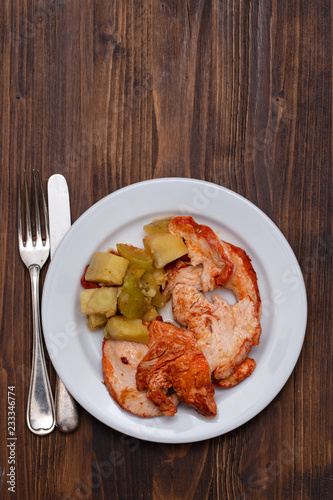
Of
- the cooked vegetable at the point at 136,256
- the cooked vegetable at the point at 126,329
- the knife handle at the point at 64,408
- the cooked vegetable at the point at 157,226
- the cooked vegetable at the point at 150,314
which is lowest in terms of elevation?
the knife handle at the point at 64,408

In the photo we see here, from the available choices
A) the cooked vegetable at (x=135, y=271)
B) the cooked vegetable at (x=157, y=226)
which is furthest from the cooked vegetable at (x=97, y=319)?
the cooked vegetable at (x=157, y=226)

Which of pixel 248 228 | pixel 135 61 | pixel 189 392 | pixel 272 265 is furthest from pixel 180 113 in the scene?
pixel 189 392

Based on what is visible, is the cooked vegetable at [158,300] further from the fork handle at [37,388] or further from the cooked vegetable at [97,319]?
the fork handle at [37,388]

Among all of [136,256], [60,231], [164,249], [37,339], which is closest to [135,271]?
[136,256]

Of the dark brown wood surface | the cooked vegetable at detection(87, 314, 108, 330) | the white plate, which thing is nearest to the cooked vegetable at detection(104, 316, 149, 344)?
the cooked vegetable at detection(87, 314, 108, 330)

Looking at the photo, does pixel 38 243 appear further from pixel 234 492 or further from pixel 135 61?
pixel 234 492

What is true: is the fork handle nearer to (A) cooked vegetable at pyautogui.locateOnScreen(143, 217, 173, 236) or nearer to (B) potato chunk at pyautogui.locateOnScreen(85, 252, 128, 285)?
(B) potato chunk at pyautogui.locateOnScreen(85, 252, 128, 285)

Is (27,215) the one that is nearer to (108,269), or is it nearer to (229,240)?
(108,269)
